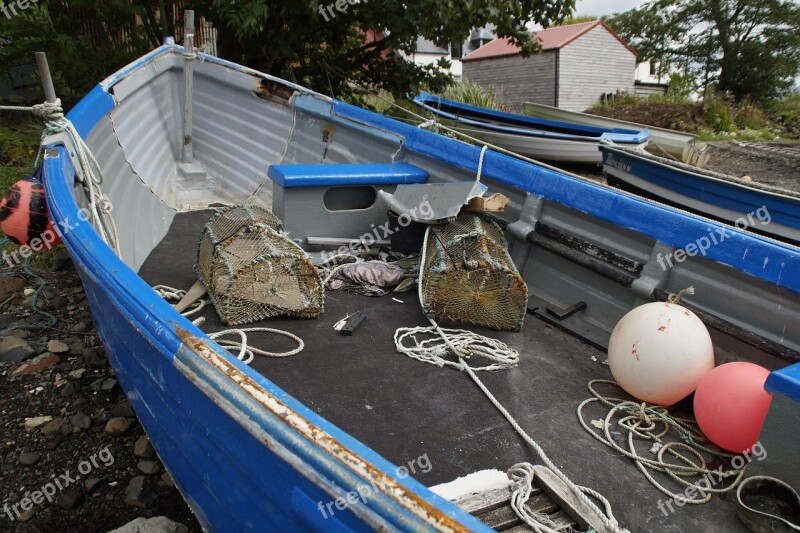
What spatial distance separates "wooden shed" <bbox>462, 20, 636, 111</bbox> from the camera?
2369cm

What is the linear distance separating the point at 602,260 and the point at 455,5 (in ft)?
15.9

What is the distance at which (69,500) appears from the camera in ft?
9.03

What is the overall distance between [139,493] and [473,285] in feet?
5.86

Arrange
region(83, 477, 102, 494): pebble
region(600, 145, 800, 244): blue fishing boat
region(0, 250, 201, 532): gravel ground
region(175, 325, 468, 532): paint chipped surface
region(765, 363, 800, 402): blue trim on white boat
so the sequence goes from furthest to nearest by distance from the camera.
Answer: region(600, 145, 800, 244): blue fishing boat, region(83, 477, 102, 494): pebble, region(0, 250, 201, 532): gravel ground, region(765, 363, 800, 402): blue trim on white boat, region(175, 325, 468, 532): paint chipped surface

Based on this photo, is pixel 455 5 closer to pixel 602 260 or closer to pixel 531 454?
pixel 602 260

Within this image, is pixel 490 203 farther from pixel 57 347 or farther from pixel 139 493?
pixel 57 347

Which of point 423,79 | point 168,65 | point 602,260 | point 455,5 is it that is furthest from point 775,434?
point 423,79

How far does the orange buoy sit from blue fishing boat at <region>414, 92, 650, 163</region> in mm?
7064

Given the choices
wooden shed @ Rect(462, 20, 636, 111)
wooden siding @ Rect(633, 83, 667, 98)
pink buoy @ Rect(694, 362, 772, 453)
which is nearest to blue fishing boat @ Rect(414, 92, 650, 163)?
pink buoy @ Rect(694, 362, 772, 453)

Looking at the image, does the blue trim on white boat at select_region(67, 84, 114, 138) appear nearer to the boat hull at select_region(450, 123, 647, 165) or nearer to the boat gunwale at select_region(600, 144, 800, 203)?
the boat gunwale at select_region(600, 144, 800, 203)

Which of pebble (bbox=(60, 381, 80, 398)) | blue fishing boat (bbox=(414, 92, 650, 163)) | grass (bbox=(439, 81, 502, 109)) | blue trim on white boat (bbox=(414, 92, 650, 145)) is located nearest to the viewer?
pebble (bbox=(60, 381, 80, 398))

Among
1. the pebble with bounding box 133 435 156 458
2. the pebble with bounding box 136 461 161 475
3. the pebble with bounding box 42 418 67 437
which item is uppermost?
the pebble with bounding box 42 418 67 437

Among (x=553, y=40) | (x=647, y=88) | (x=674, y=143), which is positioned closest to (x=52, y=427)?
(x=674, y=143)

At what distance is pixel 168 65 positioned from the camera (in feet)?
18.3
